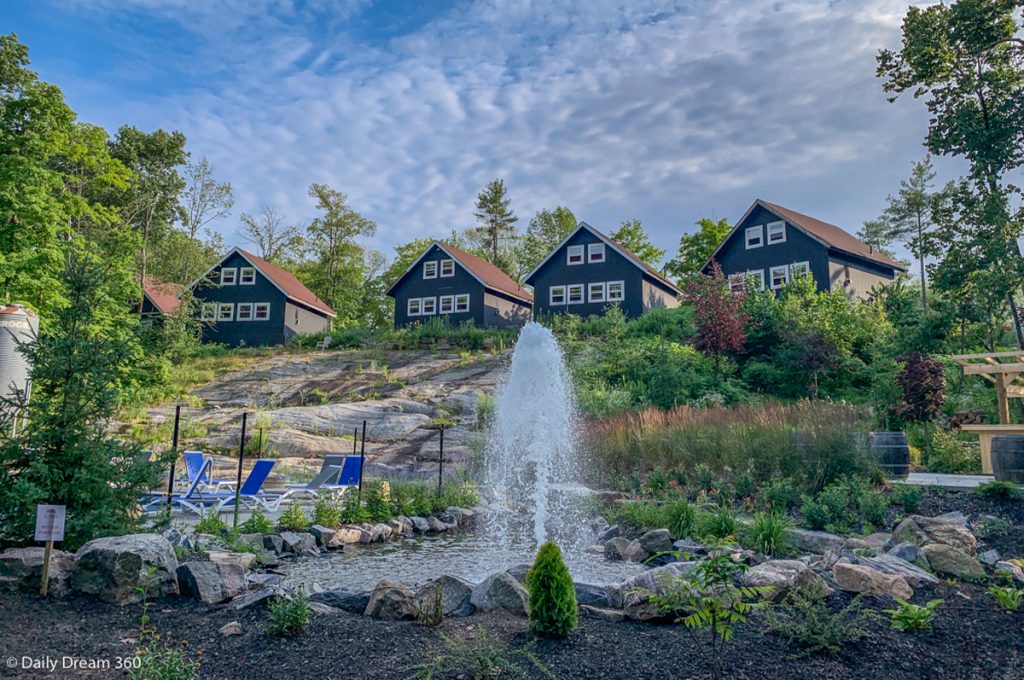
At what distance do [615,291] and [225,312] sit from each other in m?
20.4

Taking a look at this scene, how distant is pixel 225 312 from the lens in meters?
33.3

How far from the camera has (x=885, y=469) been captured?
27.1 ft

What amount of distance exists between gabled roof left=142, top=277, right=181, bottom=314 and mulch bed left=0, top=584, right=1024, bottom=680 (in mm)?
29838

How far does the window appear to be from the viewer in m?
30.4

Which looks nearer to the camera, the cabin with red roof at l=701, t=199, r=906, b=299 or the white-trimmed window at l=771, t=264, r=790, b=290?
the cabin with red roof at l=701, t=199, r=906, b=299

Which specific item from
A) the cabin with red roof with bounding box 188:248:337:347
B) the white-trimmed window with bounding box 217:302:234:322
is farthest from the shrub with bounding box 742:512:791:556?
the white-trimmed window with bounding box 217:302:234:322

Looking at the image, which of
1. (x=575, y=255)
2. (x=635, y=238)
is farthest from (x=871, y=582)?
(x=635, y=238)

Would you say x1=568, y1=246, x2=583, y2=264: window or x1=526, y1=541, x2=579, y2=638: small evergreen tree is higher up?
x1=568, y1=246, x2=583, y2=264: window

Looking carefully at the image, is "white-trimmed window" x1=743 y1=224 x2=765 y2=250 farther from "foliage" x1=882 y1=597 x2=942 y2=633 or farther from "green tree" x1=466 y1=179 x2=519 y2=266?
"foliage" x1=882 y1=597 x2=942 y2=633

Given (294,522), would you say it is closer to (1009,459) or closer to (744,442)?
(744,442)

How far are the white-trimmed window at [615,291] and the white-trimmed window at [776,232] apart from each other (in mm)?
6665

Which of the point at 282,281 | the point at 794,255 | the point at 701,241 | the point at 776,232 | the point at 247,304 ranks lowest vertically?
the point at 247,304

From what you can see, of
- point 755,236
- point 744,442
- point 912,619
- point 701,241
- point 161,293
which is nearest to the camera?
point 912,619

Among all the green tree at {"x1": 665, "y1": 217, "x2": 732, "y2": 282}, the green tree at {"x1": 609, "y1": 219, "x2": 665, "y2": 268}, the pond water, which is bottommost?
the pond water
